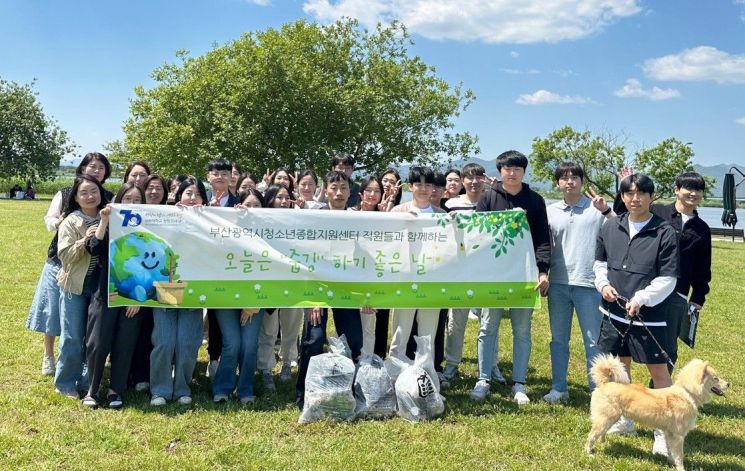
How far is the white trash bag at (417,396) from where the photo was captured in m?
4.72

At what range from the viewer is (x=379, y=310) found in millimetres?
5773

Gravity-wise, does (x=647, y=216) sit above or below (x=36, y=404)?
above

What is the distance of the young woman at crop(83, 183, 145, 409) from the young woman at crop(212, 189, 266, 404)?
0.75m

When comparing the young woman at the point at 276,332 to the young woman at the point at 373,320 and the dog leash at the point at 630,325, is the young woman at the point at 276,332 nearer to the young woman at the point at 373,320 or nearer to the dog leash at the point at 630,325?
the young woman at the point at 373,320

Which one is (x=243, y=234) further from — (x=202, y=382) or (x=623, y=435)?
(x=623, y=435)

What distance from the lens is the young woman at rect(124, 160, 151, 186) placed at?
5603 mm

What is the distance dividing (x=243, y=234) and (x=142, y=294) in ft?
3.28

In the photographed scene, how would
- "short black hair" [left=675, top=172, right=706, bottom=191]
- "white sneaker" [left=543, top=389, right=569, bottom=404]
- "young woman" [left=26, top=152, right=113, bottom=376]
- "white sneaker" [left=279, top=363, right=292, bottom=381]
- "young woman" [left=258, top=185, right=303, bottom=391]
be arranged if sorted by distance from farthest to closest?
"white sneaker" [left=279, top=363, right=292, bottom=381]
"young woman" [left=258, top=185, right=303, bottom=391]
"white sneaker" [left=543, top=389, right=569, bottom=404]
"young woman" [left=26, top=152, right=113, bottom=376]
"short black hair" [left=675, top=172, right=706, bottom=191]

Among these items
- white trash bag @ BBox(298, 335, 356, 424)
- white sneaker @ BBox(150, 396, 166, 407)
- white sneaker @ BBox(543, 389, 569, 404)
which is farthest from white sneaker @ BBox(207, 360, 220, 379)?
white sneaker @ BBox(543, 389, 569, 404)

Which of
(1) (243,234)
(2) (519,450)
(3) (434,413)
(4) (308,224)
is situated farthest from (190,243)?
(2) (519,450)

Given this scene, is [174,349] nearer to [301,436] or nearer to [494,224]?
[301,436]

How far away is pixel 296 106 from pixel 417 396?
22270 millimetres

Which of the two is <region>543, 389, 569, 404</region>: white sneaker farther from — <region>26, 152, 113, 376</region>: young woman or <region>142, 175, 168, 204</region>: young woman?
<region>26, 152, 113, 376</region>: young woman

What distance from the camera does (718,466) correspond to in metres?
4.14
